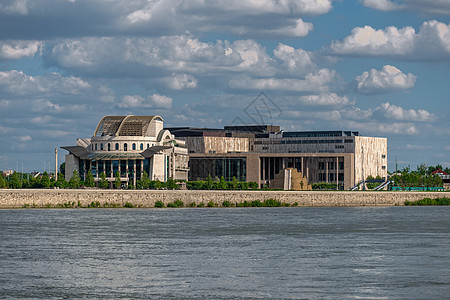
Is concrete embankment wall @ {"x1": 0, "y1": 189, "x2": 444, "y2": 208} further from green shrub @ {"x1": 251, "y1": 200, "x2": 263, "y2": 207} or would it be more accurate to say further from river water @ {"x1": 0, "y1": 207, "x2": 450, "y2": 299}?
river water @ {"x1": 0, "y1": 207, "x2": 450, "y2": 299}

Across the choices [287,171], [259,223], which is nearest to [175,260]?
[259,223]

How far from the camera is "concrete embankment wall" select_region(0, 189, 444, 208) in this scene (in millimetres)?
125062

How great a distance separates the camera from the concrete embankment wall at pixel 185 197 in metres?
125

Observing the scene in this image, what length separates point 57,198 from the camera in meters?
127

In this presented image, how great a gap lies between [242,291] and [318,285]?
164 inches

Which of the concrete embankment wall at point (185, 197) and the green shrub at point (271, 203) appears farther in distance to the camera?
the green shrub at point (271, 203)

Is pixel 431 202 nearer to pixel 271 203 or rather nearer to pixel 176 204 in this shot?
pixel 271 203

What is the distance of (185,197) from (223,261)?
3340 inches

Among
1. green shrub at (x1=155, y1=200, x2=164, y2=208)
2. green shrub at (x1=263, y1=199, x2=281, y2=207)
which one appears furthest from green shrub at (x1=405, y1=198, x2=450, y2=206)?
green shrub at (x1=155, y1=200, x2=164, y2=208)

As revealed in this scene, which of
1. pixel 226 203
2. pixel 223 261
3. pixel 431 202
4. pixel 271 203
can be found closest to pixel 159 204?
pixel 226 203

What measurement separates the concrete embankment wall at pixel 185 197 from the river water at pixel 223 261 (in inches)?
1597

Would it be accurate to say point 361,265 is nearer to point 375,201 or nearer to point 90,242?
point 90,242

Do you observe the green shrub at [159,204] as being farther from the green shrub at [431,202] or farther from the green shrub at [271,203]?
the green shrub at [431,202]

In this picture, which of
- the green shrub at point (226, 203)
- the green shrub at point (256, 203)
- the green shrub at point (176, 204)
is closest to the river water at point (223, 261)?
the green shrub at point (176, 204)
